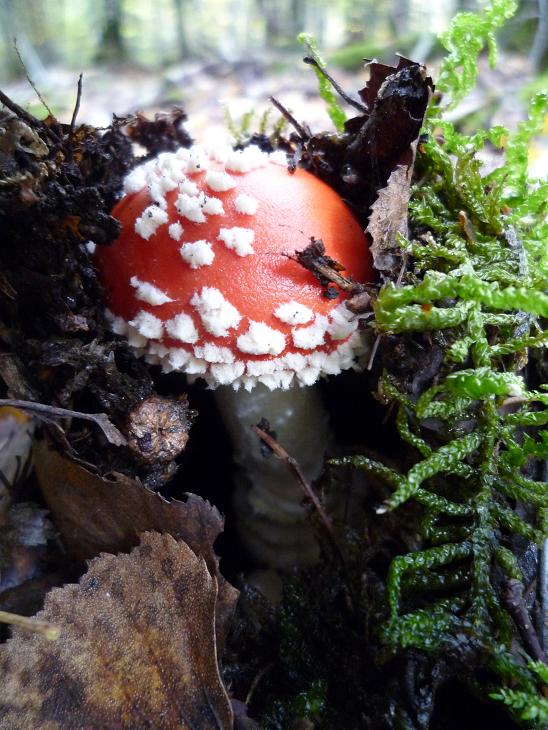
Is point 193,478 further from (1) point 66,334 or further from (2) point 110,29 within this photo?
(2) point 110,29

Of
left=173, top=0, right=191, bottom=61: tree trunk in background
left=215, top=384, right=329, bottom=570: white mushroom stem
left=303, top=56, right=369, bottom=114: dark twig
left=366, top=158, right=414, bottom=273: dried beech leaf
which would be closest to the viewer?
left=366, top=158, right=414, bottom=273: dried beech leaf

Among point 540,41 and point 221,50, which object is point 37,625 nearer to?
point 540,41

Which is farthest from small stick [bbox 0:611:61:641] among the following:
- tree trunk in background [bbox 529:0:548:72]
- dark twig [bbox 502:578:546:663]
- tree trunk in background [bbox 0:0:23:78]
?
tree trunk in background [bbox 0:0:23:78]

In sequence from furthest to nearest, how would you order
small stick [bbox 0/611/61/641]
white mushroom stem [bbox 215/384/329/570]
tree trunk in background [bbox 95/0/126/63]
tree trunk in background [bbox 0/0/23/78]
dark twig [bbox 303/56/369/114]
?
tree trunk in background [bbox 95/0/126/63] < tree trunk in background [bbox 0/0/23/78] < white mushroom stem [bbox 215/384/329/570] < dark twig [bbox 303/56/369/114] < small stick [bbox 0/611/61/641]

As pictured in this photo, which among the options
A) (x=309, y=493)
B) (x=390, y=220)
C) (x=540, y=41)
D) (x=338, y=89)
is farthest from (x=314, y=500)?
(x=540, y=41)

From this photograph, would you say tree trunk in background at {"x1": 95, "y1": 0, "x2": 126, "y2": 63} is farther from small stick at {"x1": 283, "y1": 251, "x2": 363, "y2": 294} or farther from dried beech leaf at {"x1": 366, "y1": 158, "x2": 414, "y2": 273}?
small stick at {"x1": 283, "y1": 251, "x2": 363, "y2": 294}

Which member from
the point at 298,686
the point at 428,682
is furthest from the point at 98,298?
the point at 428,682
